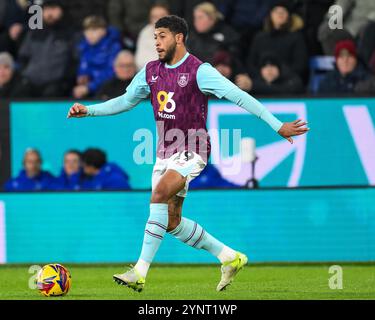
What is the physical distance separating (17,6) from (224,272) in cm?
837

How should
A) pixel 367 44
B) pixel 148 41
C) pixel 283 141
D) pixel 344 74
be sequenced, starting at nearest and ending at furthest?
pixel 283 141, pixel 344 74, pixel 367 44, pixel 148 41

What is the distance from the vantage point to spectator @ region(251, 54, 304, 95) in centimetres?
1485

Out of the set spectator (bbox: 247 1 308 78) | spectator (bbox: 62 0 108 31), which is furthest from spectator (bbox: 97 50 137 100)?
spectator (bbox: 247 1 308 78)

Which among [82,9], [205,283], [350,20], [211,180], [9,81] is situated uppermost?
[82,9]

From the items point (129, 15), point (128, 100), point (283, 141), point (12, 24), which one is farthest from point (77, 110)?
point (12, 24)

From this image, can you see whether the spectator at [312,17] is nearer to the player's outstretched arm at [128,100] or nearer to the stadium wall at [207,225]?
the stadium wall at [207,225]

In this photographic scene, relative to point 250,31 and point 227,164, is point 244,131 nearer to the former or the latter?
point 227,164

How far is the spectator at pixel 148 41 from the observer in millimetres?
15625

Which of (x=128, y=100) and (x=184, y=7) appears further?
(x=184, y=7)

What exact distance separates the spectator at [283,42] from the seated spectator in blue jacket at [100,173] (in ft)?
8.05

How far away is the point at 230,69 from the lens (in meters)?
15.1

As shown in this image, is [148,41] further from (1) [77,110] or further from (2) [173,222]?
(2) [173,222]

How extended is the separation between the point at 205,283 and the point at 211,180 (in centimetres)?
320

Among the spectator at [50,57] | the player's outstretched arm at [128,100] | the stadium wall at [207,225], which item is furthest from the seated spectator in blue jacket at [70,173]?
the player's outstretched arm at [128,100]
